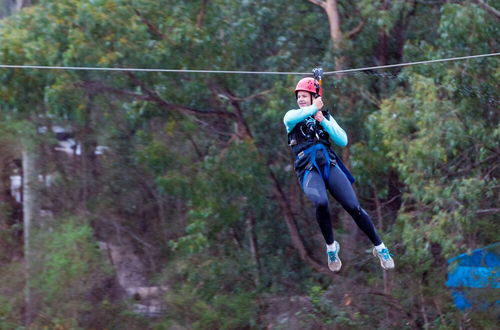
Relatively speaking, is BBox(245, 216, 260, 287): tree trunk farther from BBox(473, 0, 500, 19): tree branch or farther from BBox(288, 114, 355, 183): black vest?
BBox(288, 114, 355, 183): black vest

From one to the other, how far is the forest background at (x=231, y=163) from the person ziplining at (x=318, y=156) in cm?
323

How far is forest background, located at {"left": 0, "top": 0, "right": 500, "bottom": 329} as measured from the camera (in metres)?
9.24

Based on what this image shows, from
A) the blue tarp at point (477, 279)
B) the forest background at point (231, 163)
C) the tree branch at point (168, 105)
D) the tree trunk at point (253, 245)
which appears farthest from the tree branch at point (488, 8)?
the tree trunk at point (253, 245)

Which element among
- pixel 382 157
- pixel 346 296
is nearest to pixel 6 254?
pixel 346 296

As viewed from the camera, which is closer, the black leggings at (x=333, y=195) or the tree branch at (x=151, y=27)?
the black leggings at (x=333, y=195)

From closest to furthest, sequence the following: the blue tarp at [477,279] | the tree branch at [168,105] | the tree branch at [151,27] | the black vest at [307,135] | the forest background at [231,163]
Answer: the black vest at [307,135], the forest background at [231,163], the blue tarp at [477,279], the tree branch at [151,27], the tree branch at [168,105]

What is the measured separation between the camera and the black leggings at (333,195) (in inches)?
218

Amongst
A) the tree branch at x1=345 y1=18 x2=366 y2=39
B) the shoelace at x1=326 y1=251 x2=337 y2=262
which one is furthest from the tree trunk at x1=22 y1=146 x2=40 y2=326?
the shoelace at x1=326 y1=251 x2=337 y2=262

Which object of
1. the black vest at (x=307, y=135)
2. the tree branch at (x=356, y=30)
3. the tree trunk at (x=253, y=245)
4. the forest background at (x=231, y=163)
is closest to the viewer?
the black vest at (x=307, y=135)

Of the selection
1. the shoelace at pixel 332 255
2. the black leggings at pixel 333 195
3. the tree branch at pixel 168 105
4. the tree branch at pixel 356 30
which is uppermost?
the tree branch at pixel 356 30

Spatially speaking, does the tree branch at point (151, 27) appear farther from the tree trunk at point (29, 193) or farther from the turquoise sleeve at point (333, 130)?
the turquoise sleeve at point (333, 130)

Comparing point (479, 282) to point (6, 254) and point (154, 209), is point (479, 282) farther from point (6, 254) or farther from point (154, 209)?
point (6, 254)

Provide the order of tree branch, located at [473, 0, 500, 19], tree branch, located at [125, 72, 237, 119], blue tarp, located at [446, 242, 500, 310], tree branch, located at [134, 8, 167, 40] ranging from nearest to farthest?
tree branch, located at [473, 0, 500, 19] → blue tarp, located at [446, 242, 500, 310] → tree branch, located at [134, 8, 167, 40] → tree branch, located at [125, 72, 237, 119]

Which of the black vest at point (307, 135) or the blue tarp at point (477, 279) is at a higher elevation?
the black vest at point (307, 135)
